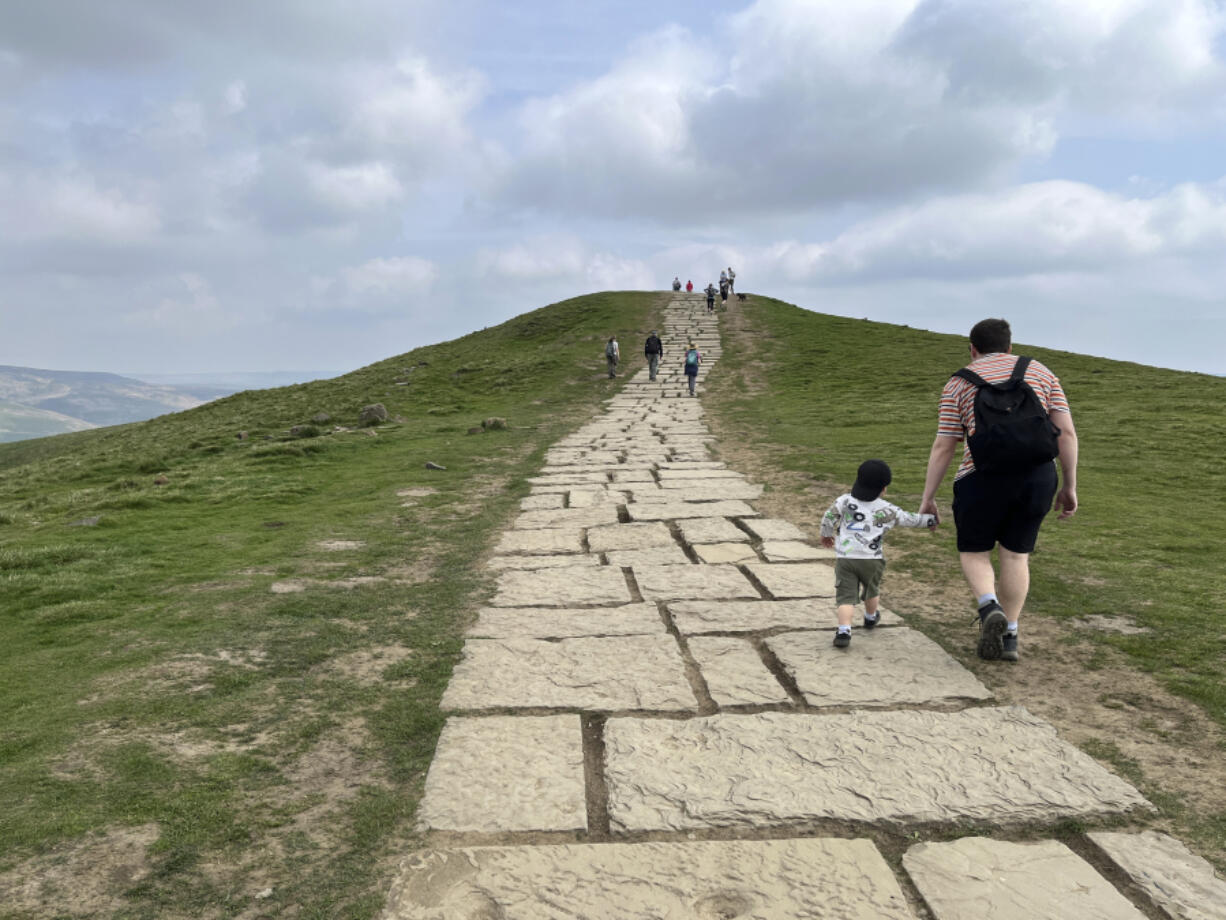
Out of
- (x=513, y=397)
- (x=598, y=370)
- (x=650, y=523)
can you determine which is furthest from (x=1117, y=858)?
(x=598, y=370)

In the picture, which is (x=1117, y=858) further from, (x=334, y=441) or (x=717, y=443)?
(x=334, y=441)

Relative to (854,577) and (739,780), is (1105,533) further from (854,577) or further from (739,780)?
(739,780)

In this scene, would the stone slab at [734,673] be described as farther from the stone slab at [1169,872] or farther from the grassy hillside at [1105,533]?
the stone slab at [1169,872]

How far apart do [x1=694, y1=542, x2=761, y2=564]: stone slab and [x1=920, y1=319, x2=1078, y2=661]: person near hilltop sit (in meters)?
2.15

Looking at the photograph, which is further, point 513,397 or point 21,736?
point 513,397

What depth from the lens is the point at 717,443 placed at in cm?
1396

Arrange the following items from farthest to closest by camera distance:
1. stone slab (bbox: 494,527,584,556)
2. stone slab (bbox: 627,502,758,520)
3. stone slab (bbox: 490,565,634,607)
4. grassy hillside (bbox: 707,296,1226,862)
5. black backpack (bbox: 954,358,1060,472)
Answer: stone slab (bbox: 627,502,758,520) < stone slab (bbox: 494,527,584,556) < stone slab (bbox: 490,565,634,607) < black backpack (bbox: 954,358,1060,472) < grassy hillside (bbox: 707,296,1226,862)

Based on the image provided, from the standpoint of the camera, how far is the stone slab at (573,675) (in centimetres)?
368

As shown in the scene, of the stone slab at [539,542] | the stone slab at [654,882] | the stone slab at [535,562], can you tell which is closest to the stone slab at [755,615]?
the stone slab at [535,562]

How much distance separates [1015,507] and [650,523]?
13.4ft

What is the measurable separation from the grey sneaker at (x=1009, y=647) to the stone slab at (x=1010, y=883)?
1707 mm

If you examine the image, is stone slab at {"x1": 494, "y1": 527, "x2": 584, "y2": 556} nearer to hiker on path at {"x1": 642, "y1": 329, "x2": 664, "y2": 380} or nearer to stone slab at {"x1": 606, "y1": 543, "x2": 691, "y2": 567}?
stone slab at {"x1": 606, "y1": 543, "x2": 691, "y2": 567}

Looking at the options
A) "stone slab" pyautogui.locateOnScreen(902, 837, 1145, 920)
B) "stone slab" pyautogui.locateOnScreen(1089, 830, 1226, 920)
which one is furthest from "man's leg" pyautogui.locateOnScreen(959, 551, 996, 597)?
"stone slab" pyautogui.locateOnScreen(902, 837, 1145, 920)

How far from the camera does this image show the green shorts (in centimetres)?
448
